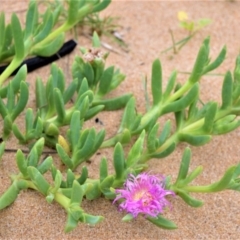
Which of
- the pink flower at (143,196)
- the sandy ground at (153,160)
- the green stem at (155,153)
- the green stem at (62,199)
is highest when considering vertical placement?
the pink flower at (143,196)

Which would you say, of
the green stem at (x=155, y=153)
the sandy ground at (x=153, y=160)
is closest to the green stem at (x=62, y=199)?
the sandy ground at (x=153, y=160)

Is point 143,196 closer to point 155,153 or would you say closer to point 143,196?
point 143,196

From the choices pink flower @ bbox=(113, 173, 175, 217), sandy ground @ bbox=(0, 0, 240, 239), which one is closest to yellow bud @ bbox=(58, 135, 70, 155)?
sandy ground @ bbox=(0, 0, 240, 239)

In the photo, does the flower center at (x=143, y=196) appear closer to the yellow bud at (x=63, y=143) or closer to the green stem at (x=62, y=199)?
the green stem at (x=62, y=199)

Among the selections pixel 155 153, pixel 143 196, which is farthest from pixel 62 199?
pixel 155 153

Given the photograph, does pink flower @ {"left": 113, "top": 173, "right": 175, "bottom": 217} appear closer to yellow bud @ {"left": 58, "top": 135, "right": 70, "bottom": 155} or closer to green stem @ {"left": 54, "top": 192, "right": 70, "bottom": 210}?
green stem @ {"left": 54, "top": 192, "right": 70, "bottom": 210}

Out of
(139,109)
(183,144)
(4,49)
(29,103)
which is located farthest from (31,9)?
(183,144)
